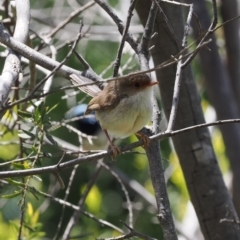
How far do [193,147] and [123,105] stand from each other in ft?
2.18

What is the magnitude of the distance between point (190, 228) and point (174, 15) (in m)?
2.63

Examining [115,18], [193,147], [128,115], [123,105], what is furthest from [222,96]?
[115,18]

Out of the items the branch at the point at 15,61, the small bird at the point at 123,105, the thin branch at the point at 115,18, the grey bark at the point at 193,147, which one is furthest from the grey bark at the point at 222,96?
the branch at the point at 15,61

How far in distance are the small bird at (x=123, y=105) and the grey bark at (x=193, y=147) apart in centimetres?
31

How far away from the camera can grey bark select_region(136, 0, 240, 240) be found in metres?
3.79

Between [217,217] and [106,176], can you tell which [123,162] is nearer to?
[106,176]

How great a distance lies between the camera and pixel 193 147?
153 inches

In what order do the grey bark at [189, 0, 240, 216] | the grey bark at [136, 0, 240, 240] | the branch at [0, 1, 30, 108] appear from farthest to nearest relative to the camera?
1. the grey bark at [189, 0, 240, 216]
2. the grey bark at [136, 0, 240, 240]
3. the branch at [0, 1, 30, 108]

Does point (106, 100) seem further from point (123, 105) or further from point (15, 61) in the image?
point (15, 61)

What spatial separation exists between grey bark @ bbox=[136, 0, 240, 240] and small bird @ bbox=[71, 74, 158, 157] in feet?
1.01

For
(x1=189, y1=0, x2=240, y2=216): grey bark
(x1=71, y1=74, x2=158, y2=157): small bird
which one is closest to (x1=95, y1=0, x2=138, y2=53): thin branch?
(x1=71, y1=74, x2=158, y2=157): small bird

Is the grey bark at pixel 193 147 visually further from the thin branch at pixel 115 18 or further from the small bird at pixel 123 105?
the thin branch at pixel 115 18

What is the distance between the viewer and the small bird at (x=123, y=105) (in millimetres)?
3314

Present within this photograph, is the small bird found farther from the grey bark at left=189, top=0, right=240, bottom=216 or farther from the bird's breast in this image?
the grey bark at left=189, top=0, right=240, bottom=216
